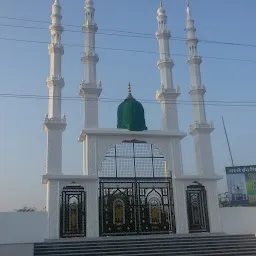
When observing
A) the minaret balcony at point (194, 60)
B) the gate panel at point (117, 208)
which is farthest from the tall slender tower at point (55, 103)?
the minaret balcony at point (194, 60)

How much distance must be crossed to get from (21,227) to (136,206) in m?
4.99

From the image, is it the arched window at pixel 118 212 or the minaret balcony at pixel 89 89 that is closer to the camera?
the arched window at pixel 118 212

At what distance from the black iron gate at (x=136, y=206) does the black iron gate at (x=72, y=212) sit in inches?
33.0

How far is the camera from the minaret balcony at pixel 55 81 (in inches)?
734

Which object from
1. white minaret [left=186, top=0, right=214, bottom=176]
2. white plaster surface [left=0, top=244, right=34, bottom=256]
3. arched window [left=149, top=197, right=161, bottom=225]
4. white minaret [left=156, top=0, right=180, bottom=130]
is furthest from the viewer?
white minaret [left=156, top=0, right=180, bottom=130]

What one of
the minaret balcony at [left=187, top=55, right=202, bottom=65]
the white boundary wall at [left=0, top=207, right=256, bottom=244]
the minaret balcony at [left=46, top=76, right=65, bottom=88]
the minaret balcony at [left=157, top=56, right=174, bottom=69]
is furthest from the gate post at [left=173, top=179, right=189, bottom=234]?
the minaret balcony at [left=46, top=76, right=65, bottom=88]

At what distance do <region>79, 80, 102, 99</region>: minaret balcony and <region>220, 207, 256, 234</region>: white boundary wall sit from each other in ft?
26.3

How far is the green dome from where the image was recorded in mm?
18797

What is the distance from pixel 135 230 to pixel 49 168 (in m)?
4.60

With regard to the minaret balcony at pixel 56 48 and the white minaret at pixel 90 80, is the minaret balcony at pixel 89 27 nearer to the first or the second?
the white minaret at pixel 90 80

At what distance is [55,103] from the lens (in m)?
18.4

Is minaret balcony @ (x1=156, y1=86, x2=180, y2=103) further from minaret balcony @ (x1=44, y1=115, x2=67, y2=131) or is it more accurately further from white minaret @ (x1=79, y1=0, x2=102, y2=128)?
minaret balcony @ (x1=44, y1=115, x2=67, y2=131)

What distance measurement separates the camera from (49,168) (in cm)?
1728

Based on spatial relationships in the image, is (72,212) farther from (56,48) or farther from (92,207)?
(56,48)
